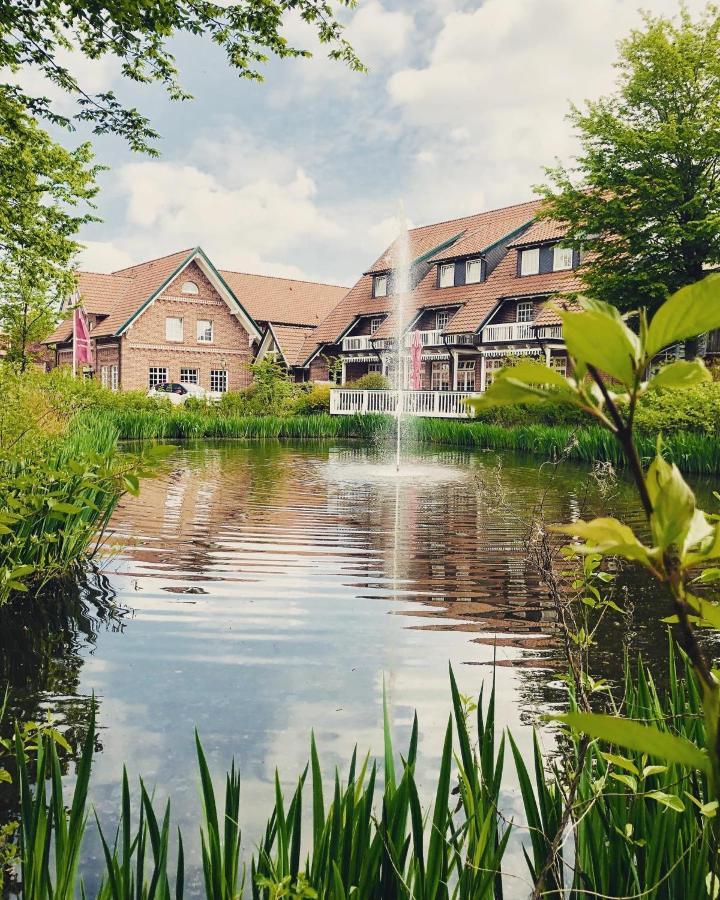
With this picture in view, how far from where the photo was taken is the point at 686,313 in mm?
683

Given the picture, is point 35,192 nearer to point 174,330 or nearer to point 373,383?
point 373,383

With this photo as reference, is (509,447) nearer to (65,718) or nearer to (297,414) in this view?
(297,414)

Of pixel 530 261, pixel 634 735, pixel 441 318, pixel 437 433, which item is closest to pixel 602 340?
pixel 634 735

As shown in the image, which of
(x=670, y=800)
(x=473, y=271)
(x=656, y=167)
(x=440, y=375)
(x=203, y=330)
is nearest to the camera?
(x=670, y=800)

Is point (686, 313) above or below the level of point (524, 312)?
below

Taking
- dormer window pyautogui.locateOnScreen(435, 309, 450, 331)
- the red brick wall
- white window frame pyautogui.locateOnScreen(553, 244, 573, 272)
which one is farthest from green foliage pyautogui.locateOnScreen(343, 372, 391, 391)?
white window frame pyautogui.locateOnScreen(553, 244, 573, 272)

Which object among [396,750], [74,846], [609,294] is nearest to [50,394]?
[396,750]

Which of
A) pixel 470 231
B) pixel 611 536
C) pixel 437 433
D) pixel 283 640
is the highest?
pixel 470 231

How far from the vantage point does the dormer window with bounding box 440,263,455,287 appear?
42594mm

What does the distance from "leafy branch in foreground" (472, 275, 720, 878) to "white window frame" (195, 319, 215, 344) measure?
47.0m

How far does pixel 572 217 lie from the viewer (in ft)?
90.1

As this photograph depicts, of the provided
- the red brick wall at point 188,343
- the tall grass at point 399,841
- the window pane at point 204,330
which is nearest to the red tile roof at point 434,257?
the red brick wall at point 188,343

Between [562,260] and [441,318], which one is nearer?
[562,260]

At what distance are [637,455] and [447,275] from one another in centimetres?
4347
